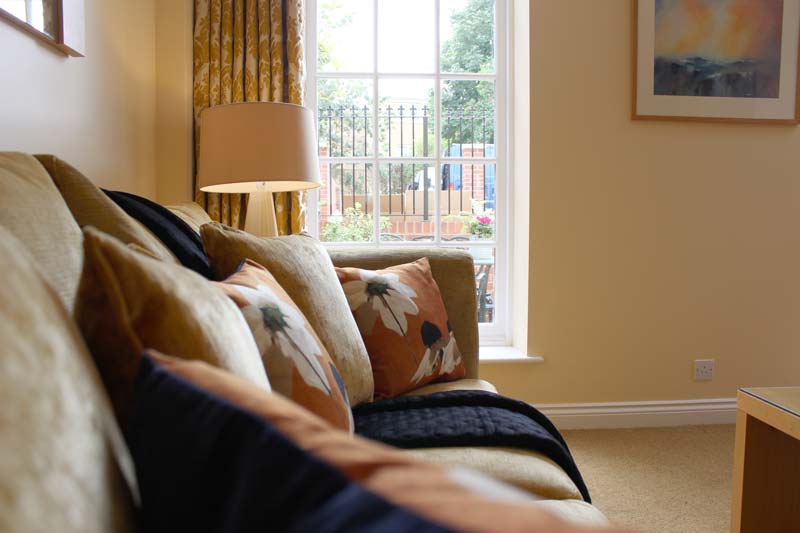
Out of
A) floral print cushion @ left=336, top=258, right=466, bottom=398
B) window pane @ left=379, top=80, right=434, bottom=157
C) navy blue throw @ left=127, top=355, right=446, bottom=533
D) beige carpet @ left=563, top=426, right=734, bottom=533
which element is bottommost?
beige carpet @ left=563, top=426, right=734, bottom=533

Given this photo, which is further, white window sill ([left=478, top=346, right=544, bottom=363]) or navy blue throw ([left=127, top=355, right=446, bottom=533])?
white window sill ([left=478, top=346, right=544, bottom=363])

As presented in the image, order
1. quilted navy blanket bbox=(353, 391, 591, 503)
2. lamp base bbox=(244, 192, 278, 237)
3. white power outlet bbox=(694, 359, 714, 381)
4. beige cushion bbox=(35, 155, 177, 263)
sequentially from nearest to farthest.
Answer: beige cushion bbox=(35, 155, 177, 263)
quilted navy blanket bbox=(353, 391, 591, 503)
lamp base bbox=(244, 192, 278, 237)
white power outlet bbox=(694, 359, 714, 381)

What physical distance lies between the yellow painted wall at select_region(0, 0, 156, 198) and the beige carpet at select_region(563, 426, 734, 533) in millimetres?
2131

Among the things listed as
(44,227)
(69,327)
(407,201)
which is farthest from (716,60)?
(69,327)

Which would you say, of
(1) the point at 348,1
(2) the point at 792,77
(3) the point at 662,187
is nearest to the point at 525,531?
(3) the point at 662,187

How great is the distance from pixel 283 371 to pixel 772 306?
298cm

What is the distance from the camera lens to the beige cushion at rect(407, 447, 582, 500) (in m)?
1.27

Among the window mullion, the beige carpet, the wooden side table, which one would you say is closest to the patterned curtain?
the window mullion

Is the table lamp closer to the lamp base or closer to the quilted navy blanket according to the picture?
the lamp base

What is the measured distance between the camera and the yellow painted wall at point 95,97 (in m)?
1.75

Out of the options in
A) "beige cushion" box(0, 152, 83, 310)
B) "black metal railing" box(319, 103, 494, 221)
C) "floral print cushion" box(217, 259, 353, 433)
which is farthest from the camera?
"black metal railing" box(319, 103, 494, 221)

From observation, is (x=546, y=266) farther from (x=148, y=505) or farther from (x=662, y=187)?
(x=148, y=505)

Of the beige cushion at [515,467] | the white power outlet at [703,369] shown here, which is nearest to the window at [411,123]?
the white power outlet at [703,369]

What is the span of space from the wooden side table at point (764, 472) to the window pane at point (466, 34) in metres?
2.14
